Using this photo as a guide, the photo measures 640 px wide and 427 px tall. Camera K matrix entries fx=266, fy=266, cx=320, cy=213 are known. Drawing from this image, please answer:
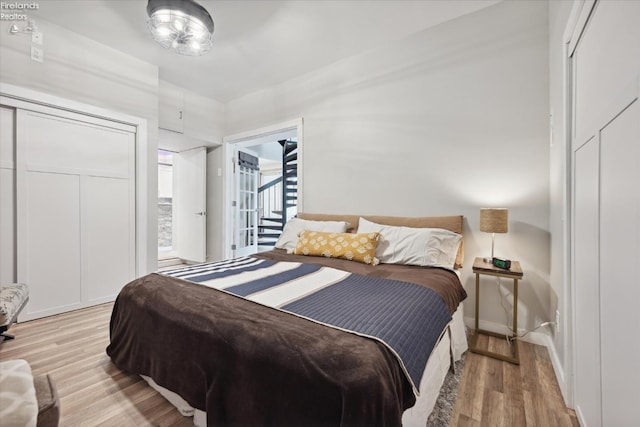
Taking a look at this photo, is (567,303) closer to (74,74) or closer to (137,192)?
(137,192)

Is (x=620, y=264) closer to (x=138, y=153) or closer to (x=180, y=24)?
(x=180, y=24)

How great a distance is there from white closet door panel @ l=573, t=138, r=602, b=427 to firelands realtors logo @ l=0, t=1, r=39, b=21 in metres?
4.14

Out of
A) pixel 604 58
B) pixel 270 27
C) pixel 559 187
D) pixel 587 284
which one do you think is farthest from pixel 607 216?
pixel 270 27

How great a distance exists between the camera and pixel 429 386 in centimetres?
123

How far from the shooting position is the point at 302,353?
0.88 m

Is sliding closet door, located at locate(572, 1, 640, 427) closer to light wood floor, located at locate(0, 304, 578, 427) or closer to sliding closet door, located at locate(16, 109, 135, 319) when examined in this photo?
light wood floor, located at locate(0, 304, 578, 427)

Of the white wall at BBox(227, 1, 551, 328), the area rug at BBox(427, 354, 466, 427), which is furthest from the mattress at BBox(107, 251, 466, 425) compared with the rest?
the white wall at BBox(227, 1, 551, 328)

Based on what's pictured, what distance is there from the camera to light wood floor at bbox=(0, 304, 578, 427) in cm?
133

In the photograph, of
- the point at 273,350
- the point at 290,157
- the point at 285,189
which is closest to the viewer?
the point at 273,350

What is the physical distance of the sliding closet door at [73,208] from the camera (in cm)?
247

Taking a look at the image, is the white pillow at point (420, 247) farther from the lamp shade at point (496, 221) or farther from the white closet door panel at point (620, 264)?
the white closet door panel at point (620, 264)

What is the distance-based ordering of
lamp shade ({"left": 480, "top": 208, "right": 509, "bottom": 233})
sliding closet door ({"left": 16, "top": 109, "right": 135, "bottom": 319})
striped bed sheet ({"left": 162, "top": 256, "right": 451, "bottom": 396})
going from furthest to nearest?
1. sliding closet door ({"left": 16, "top": 109, "right": 135, "bottom": 319})
2. lamp shade ({"left": 480, "top": 208, "right": 509, "bottom": 233})
3. striped bed sheet ({"left": 162, "top": 256, "right": 451, "bottom": 396})

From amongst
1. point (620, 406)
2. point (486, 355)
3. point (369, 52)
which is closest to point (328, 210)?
point (369, 52)

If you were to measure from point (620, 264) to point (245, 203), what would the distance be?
14.9ft
